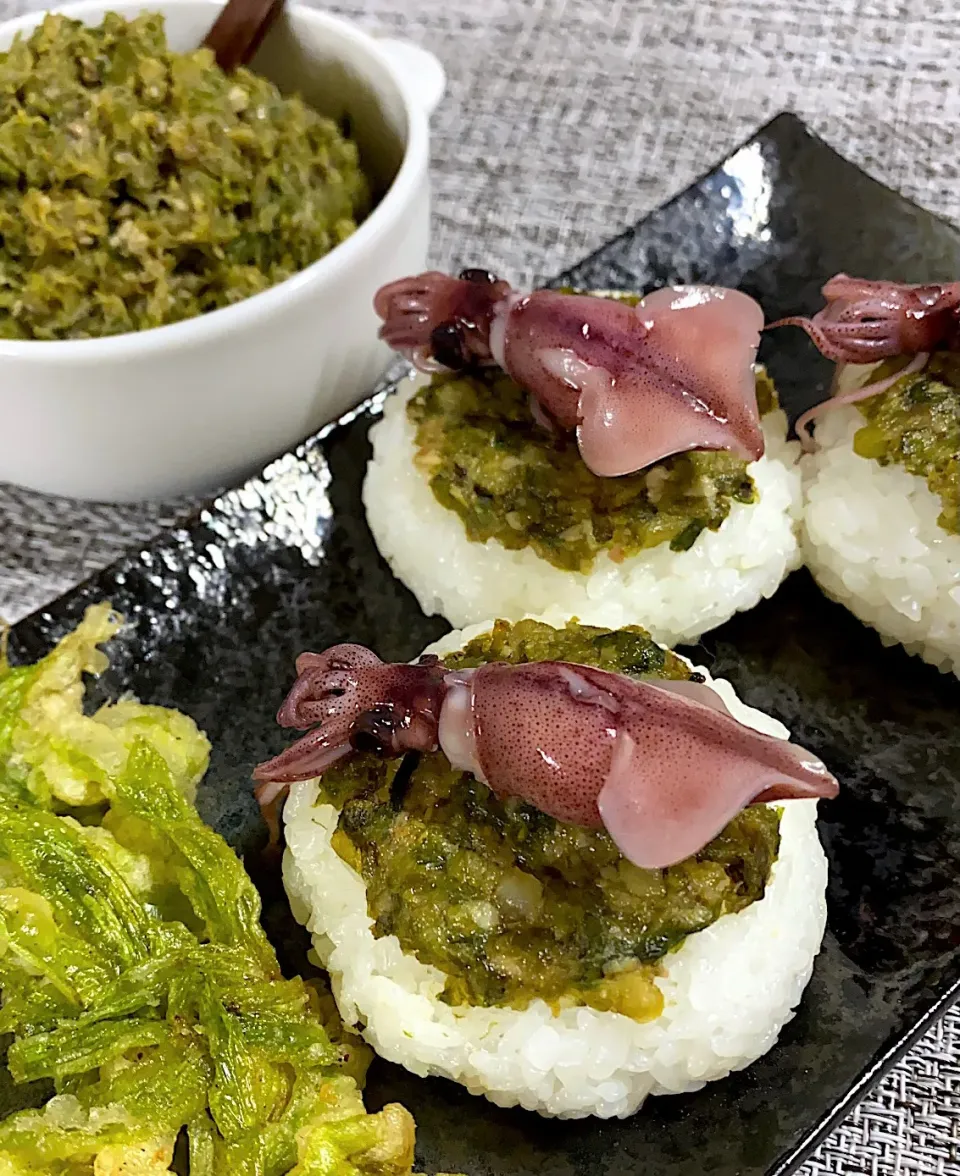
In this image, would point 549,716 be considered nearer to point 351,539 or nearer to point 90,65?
point 351,539

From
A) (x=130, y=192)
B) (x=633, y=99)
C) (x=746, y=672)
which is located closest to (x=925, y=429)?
(x=746, y=672)

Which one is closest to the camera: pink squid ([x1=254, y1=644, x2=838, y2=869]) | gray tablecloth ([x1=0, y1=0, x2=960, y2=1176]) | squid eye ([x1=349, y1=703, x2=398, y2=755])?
pink squid ([x1=254, y1=644, x2=838, y2=869])

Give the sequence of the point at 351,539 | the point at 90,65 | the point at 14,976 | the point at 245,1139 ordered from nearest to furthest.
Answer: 1. the point at 245,1139
2. the point at 14,976
3. the point at 90,65
4. the point at 351,539

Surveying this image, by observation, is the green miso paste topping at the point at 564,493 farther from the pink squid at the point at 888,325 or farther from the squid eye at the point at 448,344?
the pink squid at the point at 888,325

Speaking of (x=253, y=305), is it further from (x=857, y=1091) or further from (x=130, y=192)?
(x=857, y=1091)

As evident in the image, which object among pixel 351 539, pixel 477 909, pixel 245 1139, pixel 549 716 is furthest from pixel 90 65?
pixel 245 1139

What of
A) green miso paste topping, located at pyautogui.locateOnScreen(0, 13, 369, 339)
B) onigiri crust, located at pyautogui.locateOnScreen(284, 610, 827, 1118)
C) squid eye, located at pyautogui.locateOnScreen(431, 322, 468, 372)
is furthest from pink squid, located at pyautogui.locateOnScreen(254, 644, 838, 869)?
green miso paste topping, located at pyautogui.locateOnScreen(0, 13, 369, 339)

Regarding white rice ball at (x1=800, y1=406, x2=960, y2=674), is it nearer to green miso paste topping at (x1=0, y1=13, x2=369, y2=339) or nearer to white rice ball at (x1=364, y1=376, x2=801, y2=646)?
white rice ball at (x1=364, y1=376, x2=801, y2=646)
